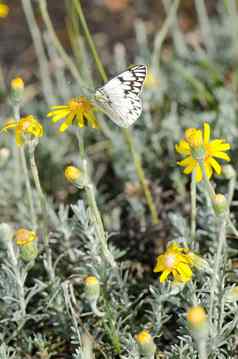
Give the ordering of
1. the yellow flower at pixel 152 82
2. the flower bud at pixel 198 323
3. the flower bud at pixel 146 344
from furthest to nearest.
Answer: the yellow flower at pixel 152 82
the flower bud at pixel 146 344
the flower bud at pixel 198 323

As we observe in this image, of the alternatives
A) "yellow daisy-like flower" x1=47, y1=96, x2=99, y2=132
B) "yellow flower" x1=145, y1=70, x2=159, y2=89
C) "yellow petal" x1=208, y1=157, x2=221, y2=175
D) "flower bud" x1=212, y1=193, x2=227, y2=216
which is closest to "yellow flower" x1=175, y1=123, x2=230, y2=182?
"yellow petal" x1=208, y1=157, x2=221, y2=175

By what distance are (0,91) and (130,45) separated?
892 mm

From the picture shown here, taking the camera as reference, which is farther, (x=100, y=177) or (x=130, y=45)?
(x=130, y=45)

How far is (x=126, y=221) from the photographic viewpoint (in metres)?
2.47

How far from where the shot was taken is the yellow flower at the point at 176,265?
1620 millimetres

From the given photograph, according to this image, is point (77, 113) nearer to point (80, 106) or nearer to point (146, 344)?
point (80, 106)

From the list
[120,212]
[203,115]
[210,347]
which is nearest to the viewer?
[210,347]

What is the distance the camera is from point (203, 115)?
2709 mm

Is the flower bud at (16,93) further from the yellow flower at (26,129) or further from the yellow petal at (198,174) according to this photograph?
the yellow petal at (198,174)

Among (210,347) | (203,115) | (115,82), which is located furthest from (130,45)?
(210,347)

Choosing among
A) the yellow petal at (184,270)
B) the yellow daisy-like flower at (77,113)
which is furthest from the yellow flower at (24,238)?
the yellow petal at (184,270)

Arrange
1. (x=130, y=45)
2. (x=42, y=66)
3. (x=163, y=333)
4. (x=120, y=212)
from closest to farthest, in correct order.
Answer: (x=163, y=333), (x=120, y=212), (x=42, y=66), (x=130, y=45)

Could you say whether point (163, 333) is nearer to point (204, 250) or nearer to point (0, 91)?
point (204, 250)

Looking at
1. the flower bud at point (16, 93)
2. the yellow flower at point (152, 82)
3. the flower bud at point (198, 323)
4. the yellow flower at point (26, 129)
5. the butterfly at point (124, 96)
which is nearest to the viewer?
the flower bud at point (198, 323)
